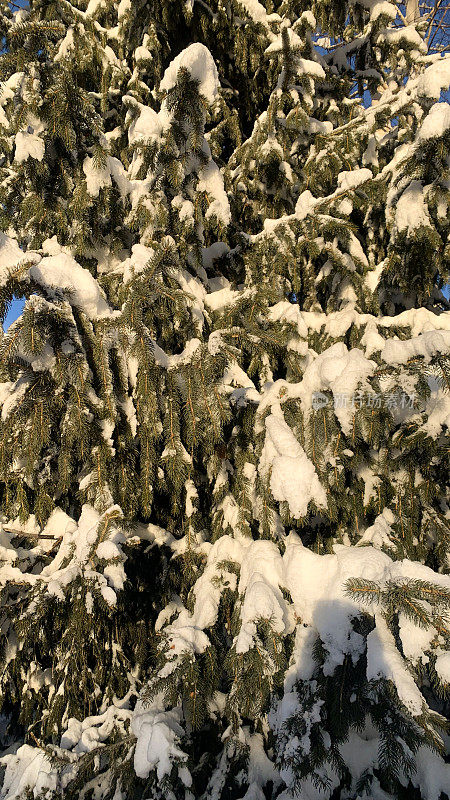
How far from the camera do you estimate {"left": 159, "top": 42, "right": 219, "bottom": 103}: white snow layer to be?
2414mm

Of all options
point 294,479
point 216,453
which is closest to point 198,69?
point 216,453

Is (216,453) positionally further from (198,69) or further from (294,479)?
(198,69)

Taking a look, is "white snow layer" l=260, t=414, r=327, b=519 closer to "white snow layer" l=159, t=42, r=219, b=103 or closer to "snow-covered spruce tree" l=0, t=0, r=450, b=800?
"snow-covered spruce tree" l=0, t=0, r=450, b=800

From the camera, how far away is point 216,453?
266cm

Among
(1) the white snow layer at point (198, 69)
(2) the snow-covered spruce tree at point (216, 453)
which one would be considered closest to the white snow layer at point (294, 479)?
(2) the snow-covered spruce tree at point (216, 453)

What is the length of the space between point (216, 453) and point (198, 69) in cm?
217

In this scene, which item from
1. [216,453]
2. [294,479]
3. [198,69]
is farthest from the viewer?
[216,453]

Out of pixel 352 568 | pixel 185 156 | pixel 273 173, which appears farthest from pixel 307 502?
pixel 273 173

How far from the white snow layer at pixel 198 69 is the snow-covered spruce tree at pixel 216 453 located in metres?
0.02

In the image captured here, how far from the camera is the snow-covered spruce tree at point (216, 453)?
1.69 metres

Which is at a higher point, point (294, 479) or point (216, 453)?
point (294, 479)

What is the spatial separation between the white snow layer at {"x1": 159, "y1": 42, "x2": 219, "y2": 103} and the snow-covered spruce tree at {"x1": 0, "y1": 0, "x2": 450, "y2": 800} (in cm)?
2

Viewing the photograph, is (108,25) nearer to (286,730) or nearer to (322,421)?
(322,421)

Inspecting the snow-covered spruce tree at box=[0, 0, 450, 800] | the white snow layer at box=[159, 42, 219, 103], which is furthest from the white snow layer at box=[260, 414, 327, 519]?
the white snow layer at box=[159, 42, 219, 103]
